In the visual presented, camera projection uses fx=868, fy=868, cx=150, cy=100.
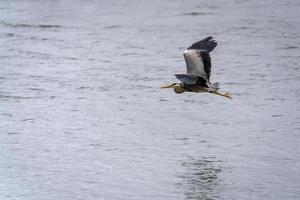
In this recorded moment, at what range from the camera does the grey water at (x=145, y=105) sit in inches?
322

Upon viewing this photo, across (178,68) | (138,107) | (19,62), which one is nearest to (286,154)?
(138,107)

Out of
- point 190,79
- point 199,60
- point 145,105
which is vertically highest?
point 199,60

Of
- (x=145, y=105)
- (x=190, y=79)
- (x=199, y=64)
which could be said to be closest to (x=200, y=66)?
(x=199, y=64)

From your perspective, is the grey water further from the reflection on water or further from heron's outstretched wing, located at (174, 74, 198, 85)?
heron's outstretched wing, located at (174, 74, 198, 85)

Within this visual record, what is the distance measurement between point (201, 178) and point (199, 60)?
167 cm

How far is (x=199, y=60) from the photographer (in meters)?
9.46

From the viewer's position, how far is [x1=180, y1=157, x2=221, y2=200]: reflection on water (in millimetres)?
7805

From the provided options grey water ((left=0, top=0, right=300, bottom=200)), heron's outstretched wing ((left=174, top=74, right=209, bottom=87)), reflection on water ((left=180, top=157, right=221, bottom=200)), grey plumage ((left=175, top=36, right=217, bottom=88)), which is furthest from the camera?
grey plumage ((left=175, top=36, right=217, bottom=88))

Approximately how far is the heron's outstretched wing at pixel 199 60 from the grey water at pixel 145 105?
0.69 m

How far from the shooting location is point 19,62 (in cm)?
1305

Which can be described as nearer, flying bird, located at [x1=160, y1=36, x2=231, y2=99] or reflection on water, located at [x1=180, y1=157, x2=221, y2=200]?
reflection on water, located at [x1=180, y1=157, x2=221, y2=200]

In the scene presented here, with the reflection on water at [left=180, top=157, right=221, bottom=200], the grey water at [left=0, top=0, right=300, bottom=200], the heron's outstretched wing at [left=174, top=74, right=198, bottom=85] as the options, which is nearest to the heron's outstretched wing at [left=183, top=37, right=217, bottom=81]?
the heron's outstretched wing at [left=174, top=74, right=198, bottom=85]

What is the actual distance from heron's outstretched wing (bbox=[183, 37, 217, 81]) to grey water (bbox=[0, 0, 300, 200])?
691 millimetres

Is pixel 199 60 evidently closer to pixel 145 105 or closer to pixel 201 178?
pixel 145 105
